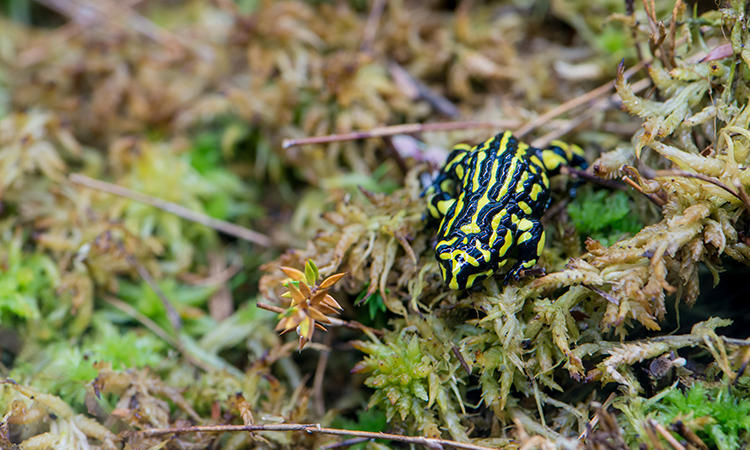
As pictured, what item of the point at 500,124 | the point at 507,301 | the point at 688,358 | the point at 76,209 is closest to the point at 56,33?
the point at 76,209

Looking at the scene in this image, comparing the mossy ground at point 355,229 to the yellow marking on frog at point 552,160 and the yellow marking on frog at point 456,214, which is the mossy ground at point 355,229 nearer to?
the yellow marking on frog at point 552,160

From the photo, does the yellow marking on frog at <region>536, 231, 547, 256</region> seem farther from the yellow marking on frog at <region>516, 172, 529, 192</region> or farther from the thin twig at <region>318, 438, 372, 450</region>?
the thin twig at <region>318, 438, 372, 450</region>

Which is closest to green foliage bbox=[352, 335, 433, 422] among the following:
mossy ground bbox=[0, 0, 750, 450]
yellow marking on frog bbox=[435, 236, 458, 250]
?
mossy ground bbox=[0, 0, 750, 450]

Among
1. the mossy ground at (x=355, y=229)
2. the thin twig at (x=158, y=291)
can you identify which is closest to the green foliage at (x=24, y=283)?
the mossy ground at (x=355, y=229)

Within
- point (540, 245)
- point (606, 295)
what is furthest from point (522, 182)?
point (606, 295)

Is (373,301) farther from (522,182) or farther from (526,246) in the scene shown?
(522,182)
